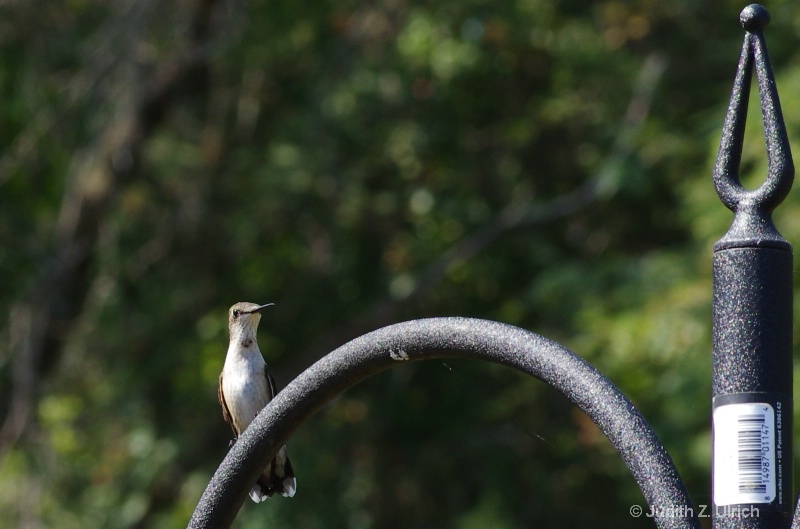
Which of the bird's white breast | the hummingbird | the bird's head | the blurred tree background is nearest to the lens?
the bird's head

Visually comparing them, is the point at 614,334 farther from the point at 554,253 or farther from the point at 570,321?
the point at 554,253

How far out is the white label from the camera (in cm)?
177

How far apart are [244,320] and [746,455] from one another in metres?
3.33

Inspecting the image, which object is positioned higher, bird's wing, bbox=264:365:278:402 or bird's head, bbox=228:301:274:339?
bird's head, bbox=228:301:274:339

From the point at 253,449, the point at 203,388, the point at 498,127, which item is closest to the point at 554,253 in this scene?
the point at 498,127

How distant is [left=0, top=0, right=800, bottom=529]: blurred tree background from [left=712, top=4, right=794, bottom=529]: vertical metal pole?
24.0 feet

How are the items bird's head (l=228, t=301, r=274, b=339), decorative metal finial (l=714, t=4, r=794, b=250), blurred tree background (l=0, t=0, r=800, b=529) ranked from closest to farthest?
decorative metal finial (l=714, t=4, r=794, b=250) → bird's head (l=228, t=301, r=274, b=339) → blurred tree background (l=0, t=0, r=800, b=529)

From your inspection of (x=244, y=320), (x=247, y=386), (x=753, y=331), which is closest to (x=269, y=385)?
(x=247, y=386)

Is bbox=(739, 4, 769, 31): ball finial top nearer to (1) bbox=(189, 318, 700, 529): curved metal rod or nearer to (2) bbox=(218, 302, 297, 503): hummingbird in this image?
(1) bbox=(189, 318, 700, 529): curved metal rod

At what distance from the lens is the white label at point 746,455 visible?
1.77 m

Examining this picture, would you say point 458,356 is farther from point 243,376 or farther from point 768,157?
point 243,376

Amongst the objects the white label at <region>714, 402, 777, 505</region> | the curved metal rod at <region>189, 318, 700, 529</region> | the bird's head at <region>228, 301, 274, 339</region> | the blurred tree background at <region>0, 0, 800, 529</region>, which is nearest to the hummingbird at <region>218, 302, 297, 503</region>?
the bird's head at <region>228, 301, 274, 339</region>

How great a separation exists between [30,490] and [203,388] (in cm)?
177

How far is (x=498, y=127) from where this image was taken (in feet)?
37.7
